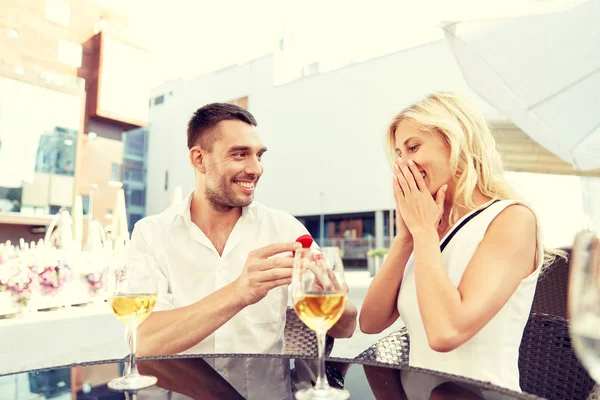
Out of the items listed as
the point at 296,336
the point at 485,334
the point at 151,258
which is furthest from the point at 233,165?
the point at 485,334

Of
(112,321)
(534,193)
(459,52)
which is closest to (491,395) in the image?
(459,52)

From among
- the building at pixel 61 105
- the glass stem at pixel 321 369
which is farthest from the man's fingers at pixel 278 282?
the building at pixel 61 105

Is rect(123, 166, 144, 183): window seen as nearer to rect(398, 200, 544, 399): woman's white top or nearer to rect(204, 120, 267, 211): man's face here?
rect(204, 120, 267, 211): man's face

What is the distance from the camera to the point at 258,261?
134 cm

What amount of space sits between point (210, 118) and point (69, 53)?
58.1 ft

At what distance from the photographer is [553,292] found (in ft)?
7.91

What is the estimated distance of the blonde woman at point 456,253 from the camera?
124 centimetres

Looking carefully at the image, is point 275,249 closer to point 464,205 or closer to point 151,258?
point 464,205

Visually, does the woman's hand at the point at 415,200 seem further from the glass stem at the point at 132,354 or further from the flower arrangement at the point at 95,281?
the flower arrangement at the point at 95,281

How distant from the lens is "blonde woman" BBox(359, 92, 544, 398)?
48.7 inches

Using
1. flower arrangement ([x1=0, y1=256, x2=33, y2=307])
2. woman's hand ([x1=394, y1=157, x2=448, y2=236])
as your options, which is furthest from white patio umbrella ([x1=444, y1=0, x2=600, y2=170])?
flower arrangement ([x1=0, y1=256, x2=33, y2=307])

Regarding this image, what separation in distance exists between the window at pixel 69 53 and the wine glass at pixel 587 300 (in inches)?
763

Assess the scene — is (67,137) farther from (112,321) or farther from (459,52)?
(459,52)

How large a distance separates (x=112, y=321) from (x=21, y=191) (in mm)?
10059
